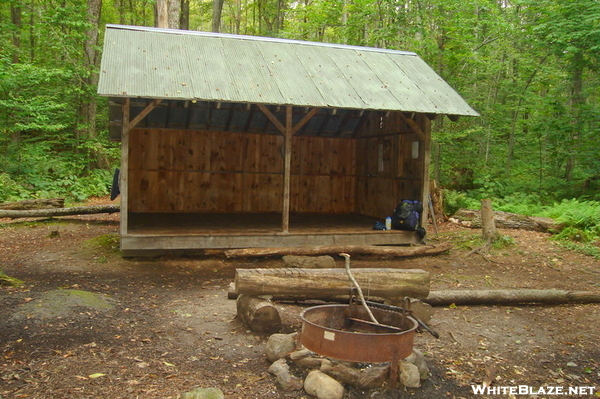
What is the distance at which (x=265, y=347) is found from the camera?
14.5 feet

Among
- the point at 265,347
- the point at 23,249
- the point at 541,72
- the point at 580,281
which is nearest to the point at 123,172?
the point at 23,249

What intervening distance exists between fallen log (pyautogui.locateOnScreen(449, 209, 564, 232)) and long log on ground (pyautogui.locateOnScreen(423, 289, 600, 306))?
4.79 m

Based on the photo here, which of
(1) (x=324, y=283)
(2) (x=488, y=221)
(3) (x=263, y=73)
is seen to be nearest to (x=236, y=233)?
(3) (x=263, y=73)

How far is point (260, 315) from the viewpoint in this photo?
15.5 ft

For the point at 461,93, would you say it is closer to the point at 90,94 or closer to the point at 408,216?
the point at 408,216

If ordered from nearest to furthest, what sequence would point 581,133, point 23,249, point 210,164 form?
point 23,249 → point 210,164 → point 581,133

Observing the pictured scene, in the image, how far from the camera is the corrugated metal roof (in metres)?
7.84

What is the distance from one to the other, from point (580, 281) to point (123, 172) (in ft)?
25.1

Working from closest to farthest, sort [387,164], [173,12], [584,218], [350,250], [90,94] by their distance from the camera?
[350,250] < [584,218] < [387,164] < [173,12] < [90,94]

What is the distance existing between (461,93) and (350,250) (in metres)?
9.49

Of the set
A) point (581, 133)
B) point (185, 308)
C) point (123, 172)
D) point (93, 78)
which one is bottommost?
point (185, 308)

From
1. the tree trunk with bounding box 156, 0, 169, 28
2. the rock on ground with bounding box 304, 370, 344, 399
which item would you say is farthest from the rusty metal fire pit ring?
the tree trunk with bounding box 156, 0, 169, 28

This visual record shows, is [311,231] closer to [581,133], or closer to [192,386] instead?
[192,386]

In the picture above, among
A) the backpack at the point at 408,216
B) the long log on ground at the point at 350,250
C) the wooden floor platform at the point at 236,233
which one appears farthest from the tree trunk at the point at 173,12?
the backpack at the point at 408,216
